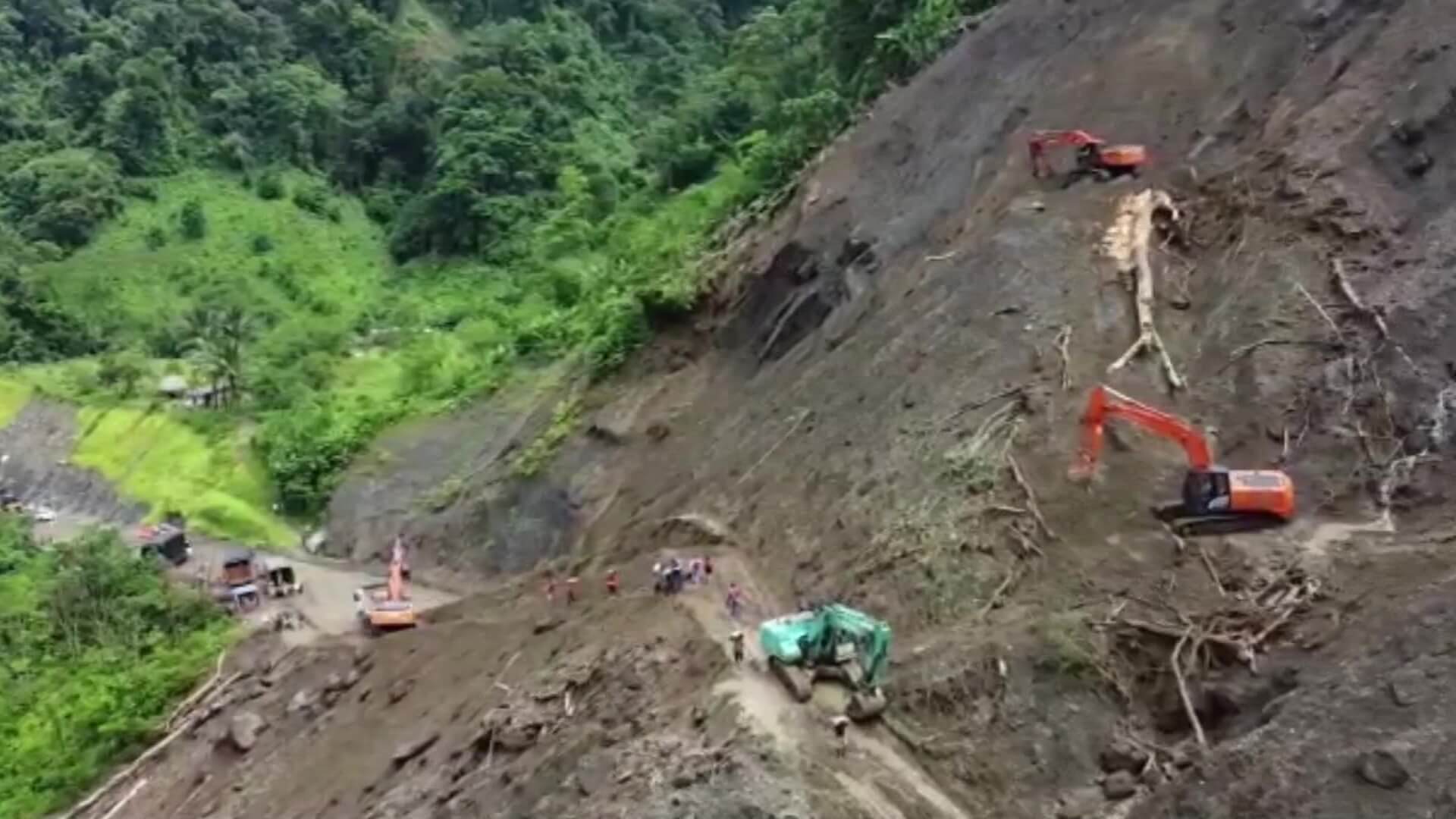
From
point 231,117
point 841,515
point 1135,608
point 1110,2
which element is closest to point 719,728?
point 1135,608

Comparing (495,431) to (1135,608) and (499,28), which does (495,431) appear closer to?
(1135,608)

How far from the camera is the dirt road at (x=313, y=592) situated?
32.1m

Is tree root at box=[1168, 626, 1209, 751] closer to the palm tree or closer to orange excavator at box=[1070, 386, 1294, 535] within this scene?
A: orange excavator at box=[1070, 386, 1294, 535]

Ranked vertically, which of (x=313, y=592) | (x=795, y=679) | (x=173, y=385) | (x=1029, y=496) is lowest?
(x=173, y=385)

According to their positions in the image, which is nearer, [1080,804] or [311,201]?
[1080,804]

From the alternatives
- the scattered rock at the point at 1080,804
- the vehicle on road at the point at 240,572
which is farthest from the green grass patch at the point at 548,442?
the scattered rock at the point at 1080,804

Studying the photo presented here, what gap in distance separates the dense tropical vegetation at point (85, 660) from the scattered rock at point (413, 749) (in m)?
8.63

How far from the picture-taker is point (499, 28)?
245 ft

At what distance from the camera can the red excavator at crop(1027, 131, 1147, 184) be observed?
2688 cm

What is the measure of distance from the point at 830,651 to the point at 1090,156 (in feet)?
39.9

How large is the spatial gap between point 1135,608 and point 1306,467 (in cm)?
332

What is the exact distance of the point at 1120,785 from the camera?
16.5 meters

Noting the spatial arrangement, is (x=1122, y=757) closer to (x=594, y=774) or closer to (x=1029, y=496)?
(x=1029, y=496)

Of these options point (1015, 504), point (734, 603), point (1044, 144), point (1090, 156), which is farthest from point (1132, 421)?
point (1044, 144)
